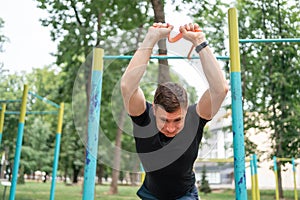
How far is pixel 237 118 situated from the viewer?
3.28m

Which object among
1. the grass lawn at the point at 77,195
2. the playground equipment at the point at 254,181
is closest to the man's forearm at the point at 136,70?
the playground equipment at the point at 254,181

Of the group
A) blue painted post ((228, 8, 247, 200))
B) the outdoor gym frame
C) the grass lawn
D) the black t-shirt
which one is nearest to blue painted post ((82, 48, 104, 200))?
the outdoor gym frame

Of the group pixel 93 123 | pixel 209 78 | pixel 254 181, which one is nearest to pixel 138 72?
pixel 209 78

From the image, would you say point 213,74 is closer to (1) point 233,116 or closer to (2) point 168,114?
(2) point 168,114

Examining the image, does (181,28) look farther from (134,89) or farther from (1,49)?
(1,49)

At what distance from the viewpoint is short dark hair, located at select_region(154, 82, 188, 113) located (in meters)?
1.55

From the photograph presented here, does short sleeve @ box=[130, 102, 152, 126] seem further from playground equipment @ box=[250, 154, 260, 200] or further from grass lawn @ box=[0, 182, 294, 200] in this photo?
grass lawn @ box=[0, 182, 294, 200]

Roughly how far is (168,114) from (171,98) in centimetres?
7

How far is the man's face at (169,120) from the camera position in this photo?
5.13ft

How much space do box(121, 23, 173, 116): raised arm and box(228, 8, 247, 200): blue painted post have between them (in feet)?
6.04

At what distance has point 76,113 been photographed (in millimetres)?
2287

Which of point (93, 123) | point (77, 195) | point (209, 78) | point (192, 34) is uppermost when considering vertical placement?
point (192, 34)

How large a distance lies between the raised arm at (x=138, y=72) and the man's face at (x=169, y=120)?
9 cm

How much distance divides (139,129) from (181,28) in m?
0.52
